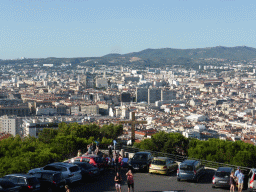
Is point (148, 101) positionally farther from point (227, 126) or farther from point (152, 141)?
point (152, 141)

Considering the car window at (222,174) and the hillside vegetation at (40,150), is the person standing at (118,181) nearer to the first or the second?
the car window at (222,174)

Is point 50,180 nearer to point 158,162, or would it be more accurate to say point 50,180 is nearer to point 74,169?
point 74,169

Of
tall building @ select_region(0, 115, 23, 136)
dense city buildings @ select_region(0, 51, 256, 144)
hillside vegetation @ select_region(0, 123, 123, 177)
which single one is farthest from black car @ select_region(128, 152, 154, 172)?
tall building @ select_region(0, 115, 23, 136)


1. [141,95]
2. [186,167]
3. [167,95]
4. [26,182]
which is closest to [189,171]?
[186,167]

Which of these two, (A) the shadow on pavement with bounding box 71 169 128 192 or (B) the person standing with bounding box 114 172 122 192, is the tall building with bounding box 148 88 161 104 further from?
(B) the person standing with bounding box 114 172 122 192

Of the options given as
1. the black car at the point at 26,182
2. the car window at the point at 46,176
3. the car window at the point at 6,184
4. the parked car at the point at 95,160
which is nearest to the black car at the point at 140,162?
the parked car at the point at 95,160

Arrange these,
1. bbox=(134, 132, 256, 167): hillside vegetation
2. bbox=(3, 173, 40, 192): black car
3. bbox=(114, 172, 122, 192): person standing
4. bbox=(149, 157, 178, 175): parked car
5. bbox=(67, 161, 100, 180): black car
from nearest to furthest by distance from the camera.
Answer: bbox=(3, 173, 40, 192): black car
bbox=(114, 172, 122, 192): person standing
bbox=(67, 161, 100, 180): black car
bbox=(149, 157, 178, 175): parked car
bbox=(134, 132, 256, 167): hillside vegetation
